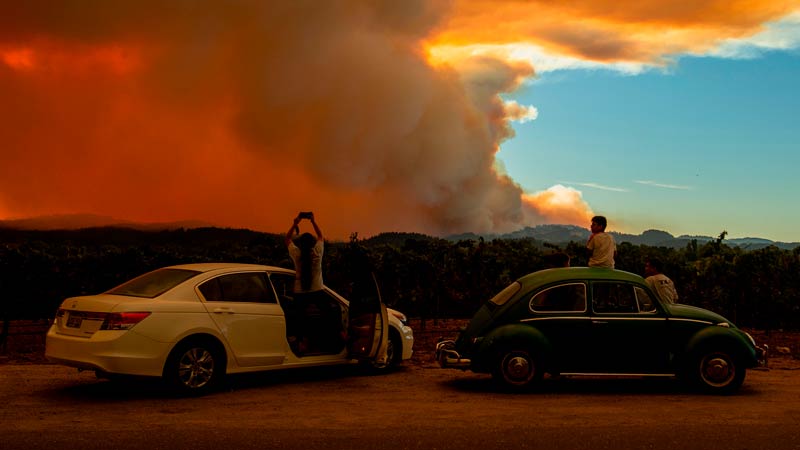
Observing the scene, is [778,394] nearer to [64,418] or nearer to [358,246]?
[64,418]

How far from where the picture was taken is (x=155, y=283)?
37.9 ft

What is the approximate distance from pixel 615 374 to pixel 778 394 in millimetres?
2127

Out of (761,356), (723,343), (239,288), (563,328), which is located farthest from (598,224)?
(239,288)

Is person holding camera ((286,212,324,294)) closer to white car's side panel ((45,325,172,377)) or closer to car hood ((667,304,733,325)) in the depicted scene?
white car's side panel ((45,325,172,377))

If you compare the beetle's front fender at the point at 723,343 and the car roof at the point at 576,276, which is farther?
the car roof at the point at 576,276

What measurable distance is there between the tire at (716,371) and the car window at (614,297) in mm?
1023

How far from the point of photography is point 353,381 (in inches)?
491

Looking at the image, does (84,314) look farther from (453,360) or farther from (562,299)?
(562,299)

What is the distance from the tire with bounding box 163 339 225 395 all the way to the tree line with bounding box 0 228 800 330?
10002mm

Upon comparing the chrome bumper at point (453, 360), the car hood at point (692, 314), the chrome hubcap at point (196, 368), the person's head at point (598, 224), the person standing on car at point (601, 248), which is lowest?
the chrome hubcap at point (196, 368)

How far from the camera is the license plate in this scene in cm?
1095

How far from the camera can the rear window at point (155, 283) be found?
11289 millimetres

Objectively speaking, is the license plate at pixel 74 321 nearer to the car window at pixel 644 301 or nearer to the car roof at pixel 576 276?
the car roof at pixel 576 276

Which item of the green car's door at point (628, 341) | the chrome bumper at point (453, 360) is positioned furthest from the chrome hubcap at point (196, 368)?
the green car's door at point (628, 341)
